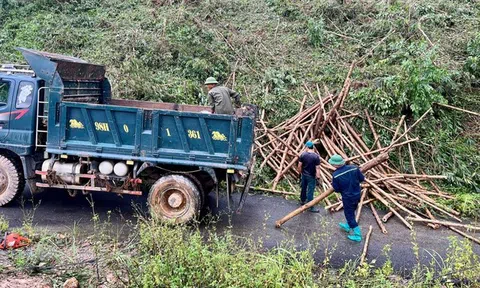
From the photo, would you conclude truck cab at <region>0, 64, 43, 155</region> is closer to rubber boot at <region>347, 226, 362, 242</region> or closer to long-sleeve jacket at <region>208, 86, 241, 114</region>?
long-sleeve jacket at <region>208, 86, 241, 114</region>

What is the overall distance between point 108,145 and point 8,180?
2.09 meters

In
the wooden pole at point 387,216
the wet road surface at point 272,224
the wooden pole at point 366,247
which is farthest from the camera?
the wooden pole at point 387,216

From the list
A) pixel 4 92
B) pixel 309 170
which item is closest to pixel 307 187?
pixel 309 170

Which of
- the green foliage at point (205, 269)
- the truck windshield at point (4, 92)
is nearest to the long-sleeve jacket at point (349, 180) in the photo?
the green foliage at point (205, 269)

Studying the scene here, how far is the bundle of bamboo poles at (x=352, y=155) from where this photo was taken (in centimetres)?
785

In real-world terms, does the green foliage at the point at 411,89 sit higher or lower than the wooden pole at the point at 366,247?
higher

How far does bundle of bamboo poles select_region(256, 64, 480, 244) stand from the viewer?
785cm

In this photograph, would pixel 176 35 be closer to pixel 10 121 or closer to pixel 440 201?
pixel 10 121

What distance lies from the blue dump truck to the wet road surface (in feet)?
1.63

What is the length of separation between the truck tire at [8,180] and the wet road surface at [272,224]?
0.79 ft

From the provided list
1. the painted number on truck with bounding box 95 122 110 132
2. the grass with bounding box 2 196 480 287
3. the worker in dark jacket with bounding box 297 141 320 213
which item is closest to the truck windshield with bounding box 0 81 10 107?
the painted number on truck with bounding box 95 122 110 132

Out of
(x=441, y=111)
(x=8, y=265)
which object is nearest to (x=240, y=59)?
(x=441, y=111)

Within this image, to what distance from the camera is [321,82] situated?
11.9 metres

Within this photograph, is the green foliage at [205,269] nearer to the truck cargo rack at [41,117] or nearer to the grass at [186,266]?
the grass at [186,266]
